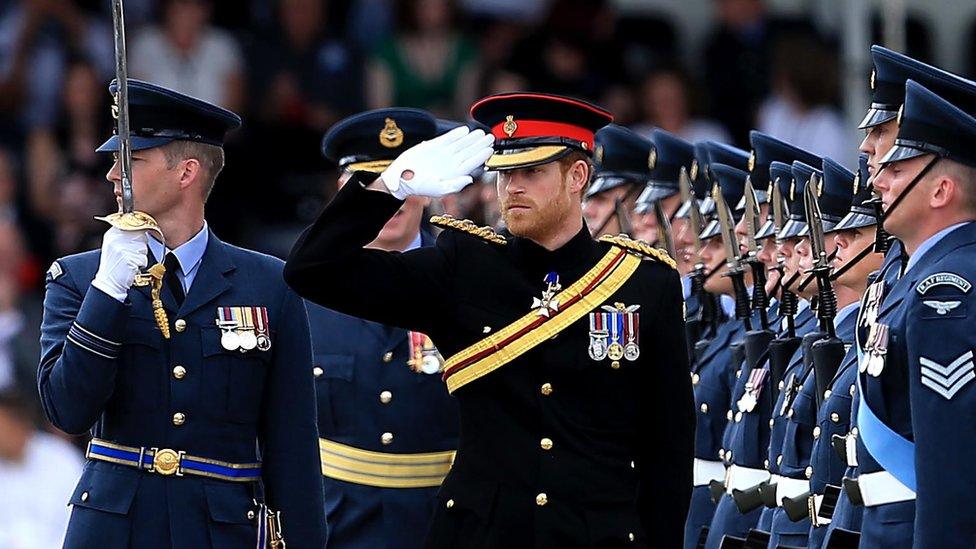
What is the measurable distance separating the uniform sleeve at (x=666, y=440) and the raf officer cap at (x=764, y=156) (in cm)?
227

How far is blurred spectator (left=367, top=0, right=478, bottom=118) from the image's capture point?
14.4 m

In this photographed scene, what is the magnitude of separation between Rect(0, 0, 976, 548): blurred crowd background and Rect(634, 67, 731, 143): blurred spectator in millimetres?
12

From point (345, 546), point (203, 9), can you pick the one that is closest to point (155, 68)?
point (203, 9)

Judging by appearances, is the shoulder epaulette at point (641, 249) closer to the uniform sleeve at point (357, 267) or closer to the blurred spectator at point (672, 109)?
the uniform sleeve at point (357, 267)

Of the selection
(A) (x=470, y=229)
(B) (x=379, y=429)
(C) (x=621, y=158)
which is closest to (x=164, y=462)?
(A) (x=470, y=229)

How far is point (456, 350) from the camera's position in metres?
6.02

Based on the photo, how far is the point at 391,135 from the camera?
26.6 ft

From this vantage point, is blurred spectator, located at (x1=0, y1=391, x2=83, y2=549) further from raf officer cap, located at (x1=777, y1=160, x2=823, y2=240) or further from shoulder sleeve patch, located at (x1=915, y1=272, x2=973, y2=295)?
shoulder sleeve patch, located at (x1=915, y1=272, x2=973, y2=295)

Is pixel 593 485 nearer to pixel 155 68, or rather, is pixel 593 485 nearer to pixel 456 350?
pixel 456 350

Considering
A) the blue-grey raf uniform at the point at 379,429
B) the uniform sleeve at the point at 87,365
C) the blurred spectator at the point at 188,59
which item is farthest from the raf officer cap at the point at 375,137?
the blurred spectator at the point at 188,59

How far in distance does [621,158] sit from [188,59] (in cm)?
503

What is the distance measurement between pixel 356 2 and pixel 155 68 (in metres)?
1.62

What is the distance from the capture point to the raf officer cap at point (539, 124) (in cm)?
611

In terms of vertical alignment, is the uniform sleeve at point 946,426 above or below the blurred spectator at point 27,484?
below
